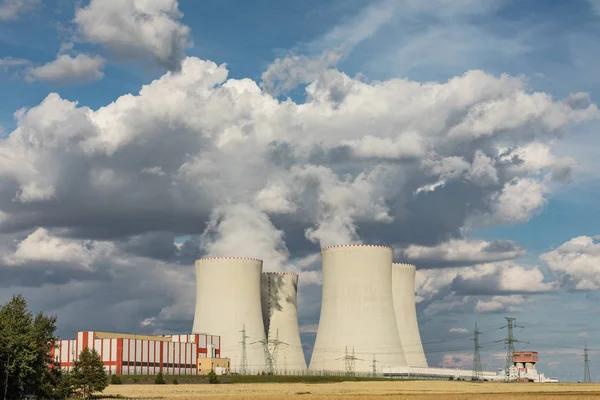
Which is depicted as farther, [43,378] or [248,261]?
[248,261]

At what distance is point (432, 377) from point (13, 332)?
193 ft

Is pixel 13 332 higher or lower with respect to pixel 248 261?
lower

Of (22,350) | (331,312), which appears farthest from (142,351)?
(22,350)

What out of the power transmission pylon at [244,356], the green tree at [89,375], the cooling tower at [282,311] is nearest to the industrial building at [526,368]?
the cooling tower at [282,311]

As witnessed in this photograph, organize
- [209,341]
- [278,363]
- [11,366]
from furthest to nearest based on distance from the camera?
[278,363]
[209,341]
[11,366]

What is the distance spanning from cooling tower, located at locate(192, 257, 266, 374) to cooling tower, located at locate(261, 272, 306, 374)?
9436 millimetres

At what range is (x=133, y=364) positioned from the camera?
76.9 m

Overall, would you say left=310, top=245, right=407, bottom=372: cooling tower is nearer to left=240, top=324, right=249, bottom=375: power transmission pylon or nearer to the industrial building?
left=240, top=324, right=249, bottom=375: power transmission pylon

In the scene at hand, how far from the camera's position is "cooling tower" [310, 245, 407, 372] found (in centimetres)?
7269

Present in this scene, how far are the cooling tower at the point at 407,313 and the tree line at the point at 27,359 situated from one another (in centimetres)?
4684

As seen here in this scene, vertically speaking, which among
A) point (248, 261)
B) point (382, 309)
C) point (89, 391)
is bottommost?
point (89, 391)

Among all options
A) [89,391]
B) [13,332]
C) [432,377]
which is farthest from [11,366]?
[432,377]

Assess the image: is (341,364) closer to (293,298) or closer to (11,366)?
(293,298)

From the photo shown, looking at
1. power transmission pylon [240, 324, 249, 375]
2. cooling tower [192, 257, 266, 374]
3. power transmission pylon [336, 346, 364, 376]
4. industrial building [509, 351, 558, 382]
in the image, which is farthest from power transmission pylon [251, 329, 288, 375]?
industrial building [509, 351, 558, 382]
